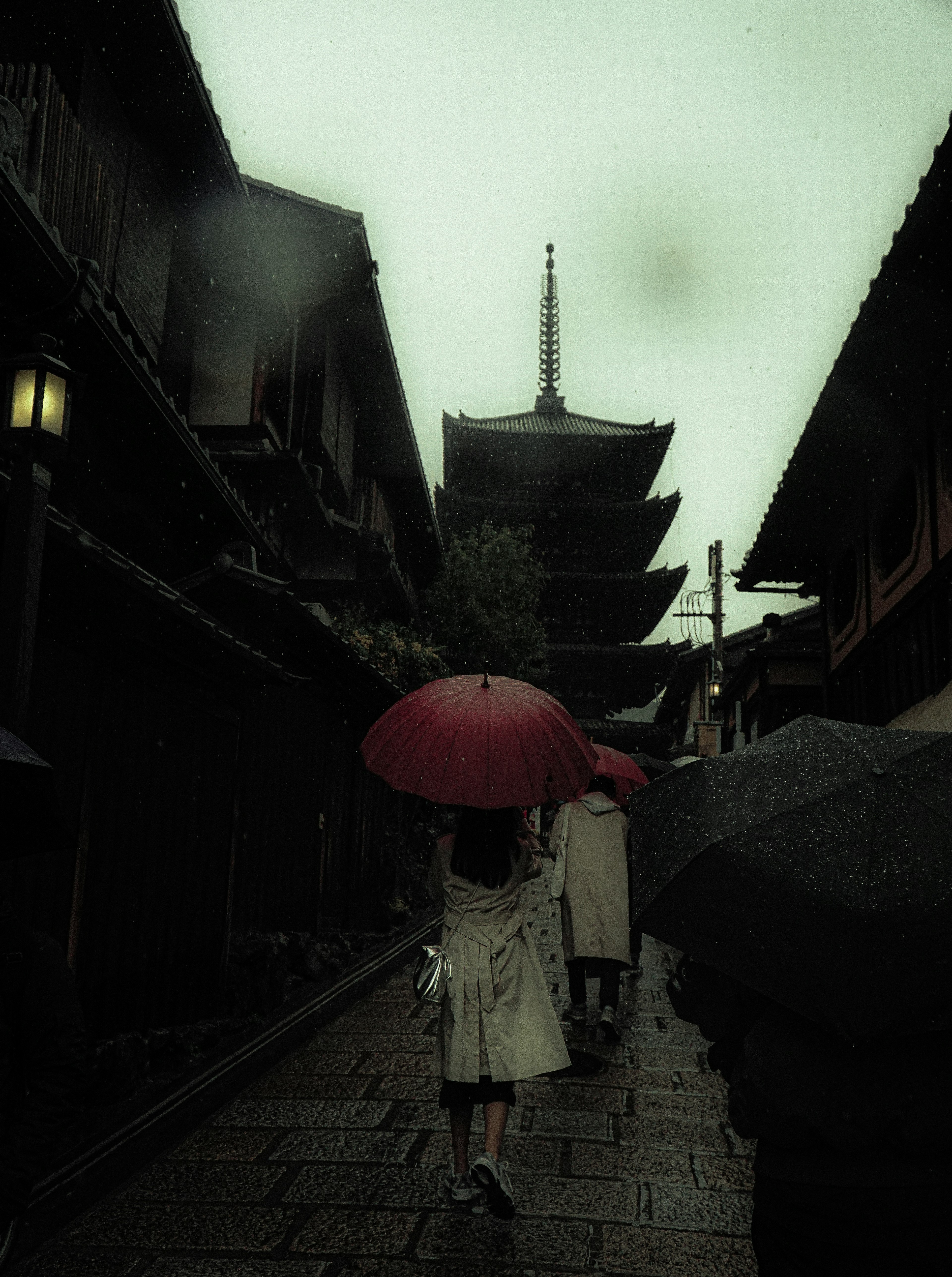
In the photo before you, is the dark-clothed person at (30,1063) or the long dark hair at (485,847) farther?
the long dark hair at (485,847)

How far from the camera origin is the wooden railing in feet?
24.0

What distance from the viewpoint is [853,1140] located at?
220 centimetres

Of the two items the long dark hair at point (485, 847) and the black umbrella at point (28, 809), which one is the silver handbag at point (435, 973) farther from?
the black umbrella at point (28, 809)

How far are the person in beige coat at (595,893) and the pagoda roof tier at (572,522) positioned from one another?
3273 centimetres

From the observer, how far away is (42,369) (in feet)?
17.5

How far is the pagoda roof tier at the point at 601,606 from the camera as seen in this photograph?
40406mm

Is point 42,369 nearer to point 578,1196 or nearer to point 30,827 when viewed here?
point 30,827

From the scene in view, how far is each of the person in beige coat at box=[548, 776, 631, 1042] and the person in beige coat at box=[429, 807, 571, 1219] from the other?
3.11 m

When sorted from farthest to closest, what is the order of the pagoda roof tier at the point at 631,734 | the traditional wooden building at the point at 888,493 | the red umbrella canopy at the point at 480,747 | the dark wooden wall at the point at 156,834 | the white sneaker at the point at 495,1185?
the pagoda roof tier at the point at 631,734
the traditional wooden building at the point at 888,493
the dark wooden wall at the point at 156,834
the red umbrella canopy at the point at 480,747
the white sneaker at the point at 495,1185

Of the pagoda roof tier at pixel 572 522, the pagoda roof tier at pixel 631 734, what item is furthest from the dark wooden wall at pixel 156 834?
the pagoda roof tier at pixel 572 522

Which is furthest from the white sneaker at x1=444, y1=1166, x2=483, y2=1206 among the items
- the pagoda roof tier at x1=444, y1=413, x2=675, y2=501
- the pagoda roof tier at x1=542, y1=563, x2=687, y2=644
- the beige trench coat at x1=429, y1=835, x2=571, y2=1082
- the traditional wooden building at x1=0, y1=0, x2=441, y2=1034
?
the pagoda roof tier at x1=444, y1=413, x2=675, y2=501

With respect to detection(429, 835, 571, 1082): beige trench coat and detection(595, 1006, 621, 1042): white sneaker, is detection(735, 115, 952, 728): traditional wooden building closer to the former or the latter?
detection(595, 1006, 621, 1042): white sneaker

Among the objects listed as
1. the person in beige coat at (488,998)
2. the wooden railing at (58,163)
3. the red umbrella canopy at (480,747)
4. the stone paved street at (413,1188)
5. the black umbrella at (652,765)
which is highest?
the wooden railing at (58,163)

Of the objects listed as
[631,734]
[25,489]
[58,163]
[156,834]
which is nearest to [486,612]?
[631,734]
